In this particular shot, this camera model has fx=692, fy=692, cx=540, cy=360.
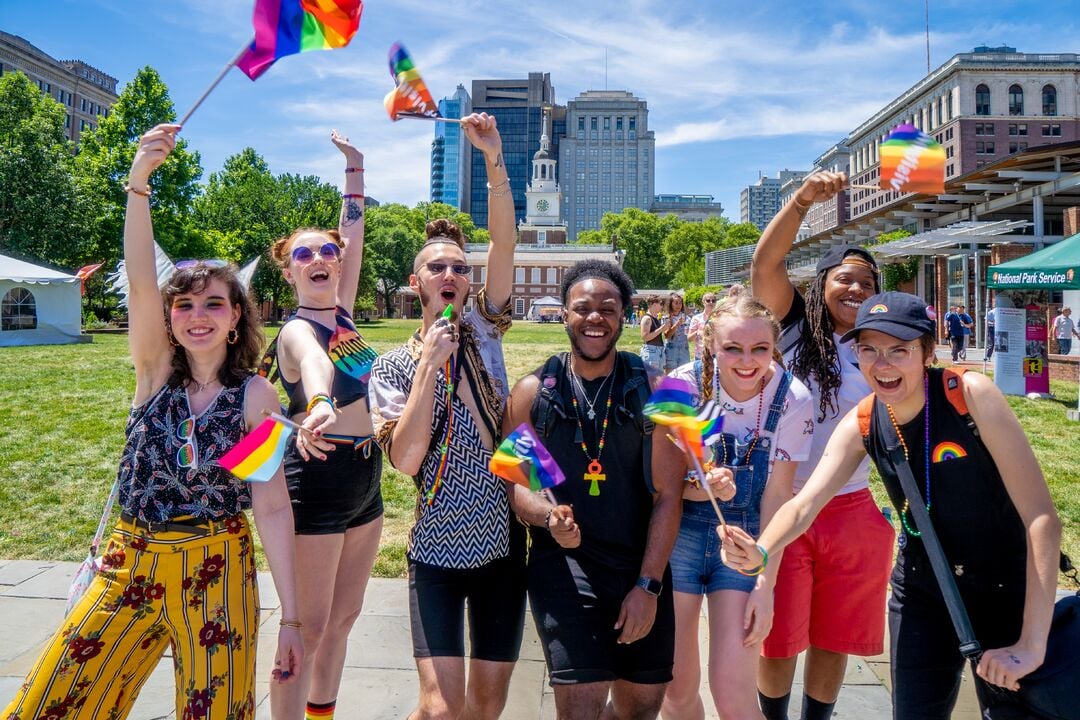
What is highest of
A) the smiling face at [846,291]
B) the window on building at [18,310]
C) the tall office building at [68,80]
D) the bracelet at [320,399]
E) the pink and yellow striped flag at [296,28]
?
the tall office building at [68,80]

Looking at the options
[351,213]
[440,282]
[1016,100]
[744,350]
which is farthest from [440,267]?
[1016,100]

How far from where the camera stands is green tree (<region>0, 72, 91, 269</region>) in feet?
115

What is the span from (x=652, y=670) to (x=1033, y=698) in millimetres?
1122

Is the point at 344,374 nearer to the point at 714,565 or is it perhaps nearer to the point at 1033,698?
the point at 714,565

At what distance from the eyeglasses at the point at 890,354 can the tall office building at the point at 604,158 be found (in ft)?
581

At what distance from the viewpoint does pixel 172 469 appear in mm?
2252

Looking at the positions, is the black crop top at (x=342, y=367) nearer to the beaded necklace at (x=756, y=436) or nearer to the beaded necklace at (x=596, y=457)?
the beaded necklace at (x=596, y=457)

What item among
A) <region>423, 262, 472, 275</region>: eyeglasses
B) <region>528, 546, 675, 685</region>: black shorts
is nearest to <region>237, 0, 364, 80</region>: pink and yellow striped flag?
<region>423, 262, 472, 275</region>: eyeglasses

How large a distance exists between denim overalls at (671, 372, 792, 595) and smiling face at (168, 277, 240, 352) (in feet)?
6.03

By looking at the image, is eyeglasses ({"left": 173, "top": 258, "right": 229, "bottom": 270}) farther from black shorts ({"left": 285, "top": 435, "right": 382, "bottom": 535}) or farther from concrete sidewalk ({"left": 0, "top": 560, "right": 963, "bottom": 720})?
concrete sidewalk ({"left": 0, "top": 560, "right": 963, "bottom": 720})

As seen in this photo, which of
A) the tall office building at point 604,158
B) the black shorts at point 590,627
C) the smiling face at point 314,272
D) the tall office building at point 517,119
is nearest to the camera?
the black shorts at point 590,627

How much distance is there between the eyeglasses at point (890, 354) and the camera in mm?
2277

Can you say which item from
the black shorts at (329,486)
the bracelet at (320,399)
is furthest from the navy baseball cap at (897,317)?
the black shorts at (329,486)

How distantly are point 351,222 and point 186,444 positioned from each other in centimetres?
167
